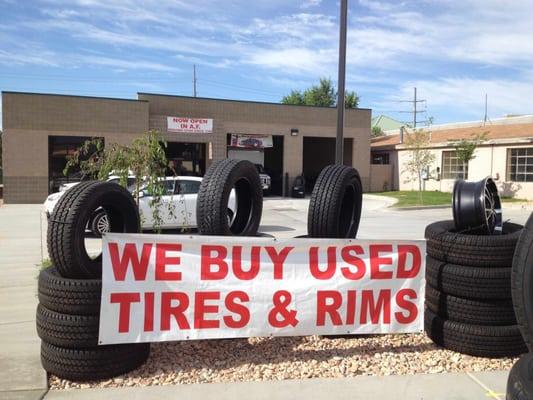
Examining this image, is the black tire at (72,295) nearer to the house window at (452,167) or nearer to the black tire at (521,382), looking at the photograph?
the black tire at (521,382)

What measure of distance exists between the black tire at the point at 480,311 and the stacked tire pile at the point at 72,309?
2738 mm

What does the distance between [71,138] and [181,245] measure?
2159 cm

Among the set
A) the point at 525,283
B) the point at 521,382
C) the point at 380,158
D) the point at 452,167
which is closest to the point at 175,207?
the point at 525,283

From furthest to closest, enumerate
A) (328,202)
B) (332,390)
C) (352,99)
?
(352,99) → (328,202) → (332,390)

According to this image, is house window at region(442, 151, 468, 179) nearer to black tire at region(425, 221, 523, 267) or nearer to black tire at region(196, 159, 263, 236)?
black tire at region(196, 159, 263, 236)

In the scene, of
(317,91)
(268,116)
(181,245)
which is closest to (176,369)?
(181,245)

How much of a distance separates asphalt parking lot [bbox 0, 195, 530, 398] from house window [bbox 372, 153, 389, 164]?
1266 cm

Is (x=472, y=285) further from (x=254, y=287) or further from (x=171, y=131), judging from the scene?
(x=171, y=131)

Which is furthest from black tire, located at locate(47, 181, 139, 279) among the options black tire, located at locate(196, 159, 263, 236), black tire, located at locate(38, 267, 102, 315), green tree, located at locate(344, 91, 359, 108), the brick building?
green tree, located at locate(344, 91, 359, 108)

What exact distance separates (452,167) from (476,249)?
29.5 meters

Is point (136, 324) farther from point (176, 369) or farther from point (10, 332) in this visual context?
point (10, 332)

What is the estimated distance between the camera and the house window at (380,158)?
38281 mm

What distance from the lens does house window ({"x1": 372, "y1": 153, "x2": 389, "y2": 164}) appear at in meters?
38.3

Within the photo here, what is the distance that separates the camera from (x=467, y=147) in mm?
28625
